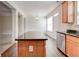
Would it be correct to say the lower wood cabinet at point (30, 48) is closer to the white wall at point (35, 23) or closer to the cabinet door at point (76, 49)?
the cabinet door at point (76, 49)

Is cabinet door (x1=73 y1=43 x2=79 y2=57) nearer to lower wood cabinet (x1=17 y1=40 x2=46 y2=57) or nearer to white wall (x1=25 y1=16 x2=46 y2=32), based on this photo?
lower wood cabinet (x1=17 y1=40 x2=46 y2=57)

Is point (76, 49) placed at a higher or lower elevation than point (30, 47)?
lower

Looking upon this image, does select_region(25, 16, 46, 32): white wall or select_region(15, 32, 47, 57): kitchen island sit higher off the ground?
select_region(25, 16, 46, 32): white wall

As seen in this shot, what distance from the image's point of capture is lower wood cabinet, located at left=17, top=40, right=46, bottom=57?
2953mm

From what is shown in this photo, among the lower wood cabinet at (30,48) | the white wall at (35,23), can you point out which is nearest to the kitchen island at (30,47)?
the lower wood cabinet at (30,48)

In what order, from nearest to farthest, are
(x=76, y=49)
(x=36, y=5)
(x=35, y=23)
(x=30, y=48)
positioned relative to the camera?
(x=30, y=48)
(x=76, y=49)
(x=36, y=5)
(x=35, y=23)

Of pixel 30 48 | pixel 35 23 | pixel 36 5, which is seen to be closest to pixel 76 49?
pixel 30 48

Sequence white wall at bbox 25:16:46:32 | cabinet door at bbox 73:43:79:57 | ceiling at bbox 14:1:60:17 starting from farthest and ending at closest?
white wall at bbox 25:16:46:32
ceiling at bbox 14:1:60:17
cabinet door at bbox 73:43:79:57

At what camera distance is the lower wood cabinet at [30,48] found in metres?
2.95

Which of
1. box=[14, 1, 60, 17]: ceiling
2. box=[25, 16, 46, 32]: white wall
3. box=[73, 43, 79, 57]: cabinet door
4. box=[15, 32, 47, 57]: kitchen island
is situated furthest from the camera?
box=[25, 16, 46, 32]: white wall

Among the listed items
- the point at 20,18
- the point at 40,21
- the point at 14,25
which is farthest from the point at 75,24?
the point at 40,21

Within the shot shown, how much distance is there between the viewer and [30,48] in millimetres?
2961

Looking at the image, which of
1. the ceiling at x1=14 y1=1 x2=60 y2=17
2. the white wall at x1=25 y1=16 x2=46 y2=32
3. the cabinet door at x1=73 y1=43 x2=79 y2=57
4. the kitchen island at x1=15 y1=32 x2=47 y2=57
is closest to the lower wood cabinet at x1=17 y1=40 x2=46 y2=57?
the kitchen island at x1=15 y1=32 x2=47 y2=57

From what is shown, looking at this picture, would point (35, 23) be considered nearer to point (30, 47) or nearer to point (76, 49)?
point (76, 49)
